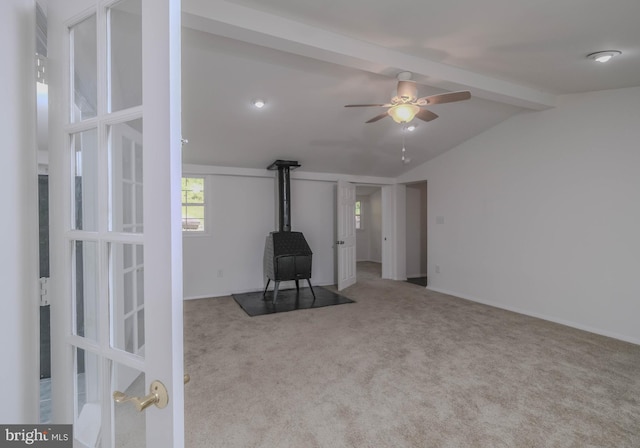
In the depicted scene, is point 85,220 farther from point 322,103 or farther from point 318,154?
point 318,154

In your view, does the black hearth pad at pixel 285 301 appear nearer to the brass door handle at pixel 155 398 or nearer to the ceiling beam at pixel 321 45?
the ceiling beam at pixel 321 45

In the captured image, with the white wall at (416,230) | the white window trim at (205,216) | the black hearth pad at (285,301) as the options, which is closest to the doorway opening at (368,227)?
the white wall at (416,230)

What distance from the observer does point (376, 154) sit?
5.30 meters

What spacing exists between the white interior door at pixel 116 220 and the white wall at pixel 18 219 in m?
0.10

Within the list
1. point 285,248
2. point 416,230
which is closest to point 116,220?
point 285,248

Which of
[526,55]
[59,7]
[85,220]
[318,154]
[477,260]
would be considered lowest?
[477,260]

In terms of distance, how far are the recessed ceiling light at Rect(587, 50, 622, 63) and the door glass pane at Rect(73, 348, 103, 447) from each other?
12.3 ft

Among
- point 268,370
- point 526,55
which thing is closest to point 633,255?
point 526,55

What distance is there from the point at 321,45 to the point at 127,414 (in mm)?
2485

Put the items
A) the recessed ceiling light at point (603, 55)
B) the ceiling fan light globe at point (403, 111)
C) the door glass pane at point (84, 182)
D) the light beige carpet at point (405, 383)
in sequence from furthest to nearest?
the ceiling fan light globe at point (403, 111) → the recessed ceiling light at point (603, 55) → the light beige carpet at point (405, 383) → the door glass pane at point (84, 182)

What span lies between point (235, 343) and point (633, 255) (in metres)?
4.26

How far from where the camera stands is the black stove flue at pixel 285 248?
15.6 ft

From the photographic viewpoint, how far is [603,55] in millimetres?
2564

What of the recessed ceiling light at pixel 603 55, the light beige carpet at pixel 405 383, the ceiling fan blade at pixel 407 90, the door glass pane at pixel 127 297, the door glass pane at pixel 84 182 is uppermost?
the recessed ceiling light at pixel 603 55
